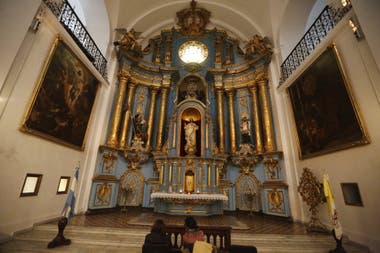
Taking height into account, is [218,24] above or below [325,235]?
above

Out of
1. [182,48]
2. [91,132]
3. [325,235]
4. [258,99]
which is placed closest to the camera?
[325,235]

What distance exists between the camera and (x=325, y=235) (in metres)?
4.35

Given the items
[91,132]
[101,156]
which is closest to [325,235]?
[101,156]

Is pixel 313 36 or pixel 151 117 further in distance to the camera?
pixel 151 117

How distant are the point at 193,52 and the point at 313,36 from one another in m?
7.57

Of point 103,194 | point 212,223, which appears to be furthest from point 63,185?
point 212,223

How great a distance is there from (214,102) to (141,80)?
4.79 m

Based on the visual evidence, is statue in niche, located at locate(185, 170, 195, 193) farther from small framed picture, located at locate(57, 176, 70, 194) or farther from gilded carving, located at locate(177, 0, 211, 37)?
gilded carving, located at locate(177, 0, 211, 37)

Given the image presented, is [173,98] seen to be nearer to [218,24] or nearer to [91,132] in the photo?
[91,132]

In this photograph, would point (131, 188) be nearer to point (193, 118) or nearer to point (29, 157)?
point (29, 157)

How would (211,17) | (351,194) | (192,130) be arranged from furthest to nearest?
1. (211,17)
2. (192,130)
3. (351,194)

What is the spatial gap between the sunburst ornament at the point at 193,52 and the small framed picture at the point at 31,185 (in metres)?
10.1

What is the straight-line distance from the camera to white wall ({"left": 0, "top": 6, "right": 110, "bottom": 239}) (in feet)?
12.7

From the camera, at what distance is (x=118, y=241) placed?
4.00 m
